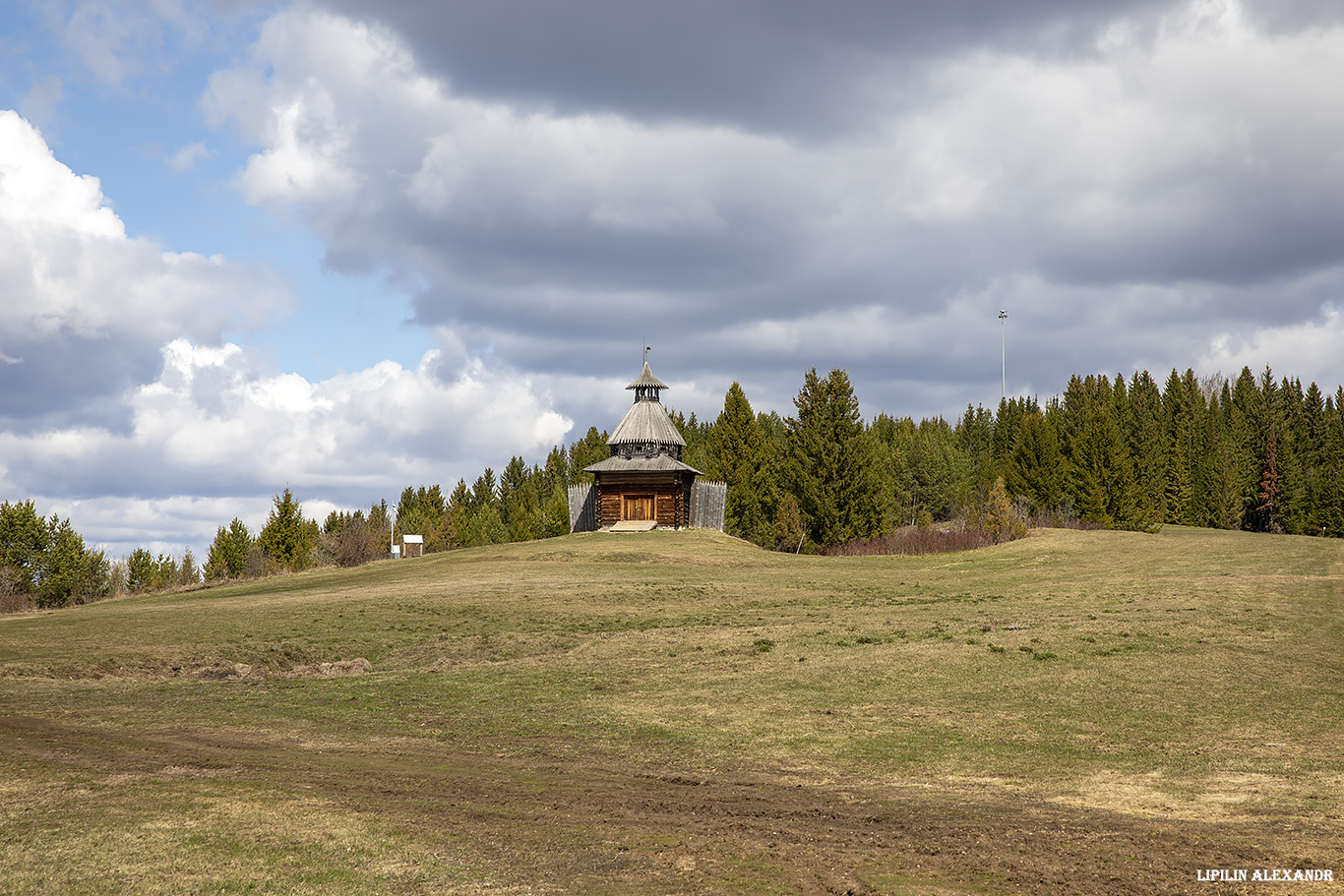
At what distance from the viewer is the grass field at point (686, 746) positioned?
862 centimetres

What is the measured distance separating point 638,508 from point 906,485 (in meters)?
62.7

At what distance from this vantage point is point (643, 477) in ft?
212

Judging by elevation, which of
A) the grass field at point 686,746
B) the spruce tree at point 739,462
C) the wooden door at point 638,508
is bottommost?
the grass field at point 686,746

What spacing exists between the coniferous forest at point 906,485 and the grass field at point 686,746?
38.0m

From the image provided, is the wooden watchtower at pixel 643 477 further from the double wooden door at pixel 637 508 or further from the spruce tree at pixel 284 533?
the spruce tree at pixel 284 533

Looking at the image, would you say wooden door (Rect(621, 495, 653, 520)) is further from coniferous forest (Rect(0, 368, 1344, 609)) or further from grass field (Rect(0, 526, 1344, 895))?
grass field (Rect(0, 526, 1344, 895))

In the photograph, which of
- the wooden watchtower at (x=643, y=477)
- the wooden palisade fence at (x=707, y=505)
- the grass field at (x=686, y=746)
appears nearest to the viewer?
the grass field at (x=686, y=746)

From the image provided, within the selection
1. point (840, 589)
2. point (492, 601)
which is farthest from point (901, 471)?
point (492, 601)

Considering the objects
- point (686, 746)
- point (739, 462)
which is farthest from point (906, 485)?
point (686, 746)

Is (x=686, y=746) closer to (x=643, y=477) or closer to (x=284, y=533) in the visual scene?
(x=643, y=477)

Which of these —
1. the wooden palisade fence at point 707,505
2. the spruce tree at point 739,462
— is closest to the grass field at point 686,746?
the wooden palisade fence at point 707,505

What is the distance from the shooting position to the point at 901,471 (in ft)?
386

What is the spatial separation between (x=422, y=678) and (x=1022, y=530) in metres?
50.0

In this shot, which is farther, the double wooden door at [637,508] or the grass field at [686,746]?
the double wooden door at [637,508]
